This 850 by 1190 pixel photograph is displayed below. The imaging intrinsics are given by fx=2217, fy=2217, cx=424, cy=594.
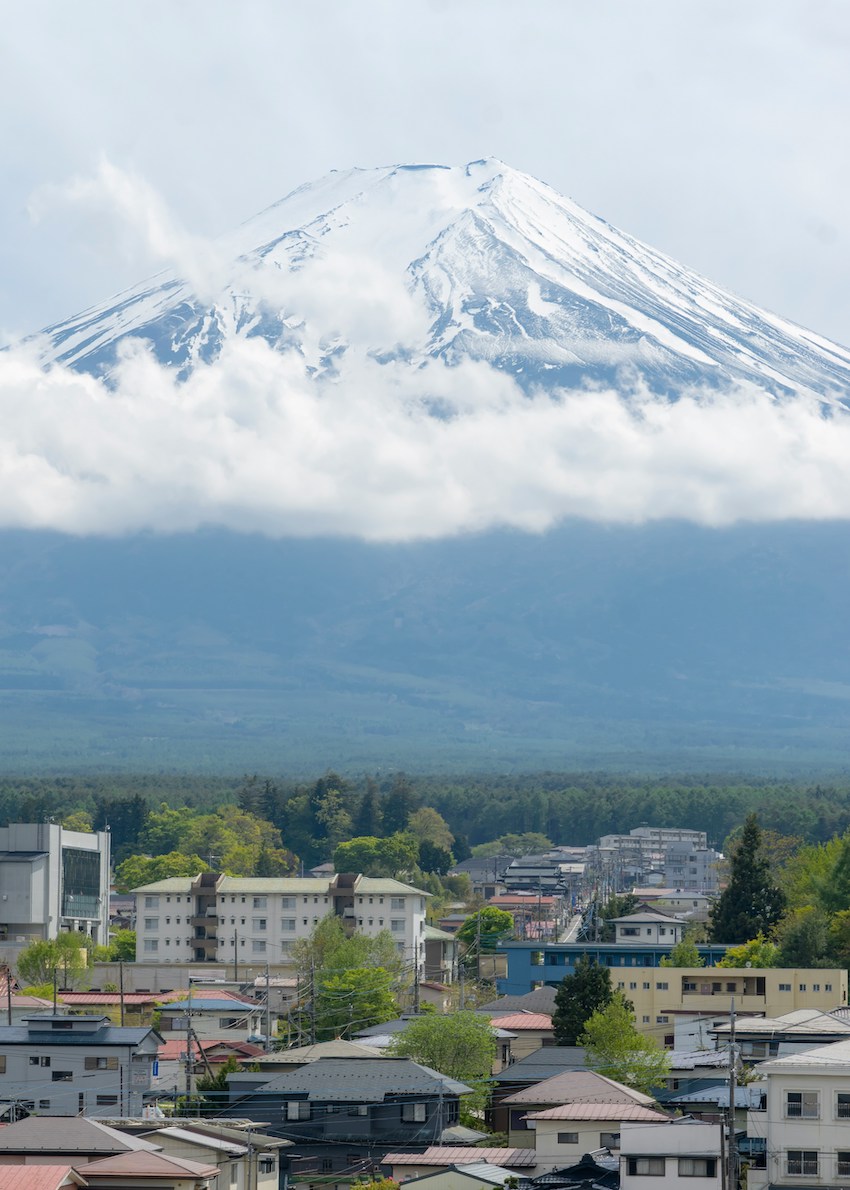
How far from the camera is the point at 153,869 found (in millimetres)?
119812

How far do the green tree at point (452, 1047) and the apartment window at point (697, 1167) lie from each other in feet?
48.4

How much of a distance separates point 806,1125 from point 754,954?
3245 cm

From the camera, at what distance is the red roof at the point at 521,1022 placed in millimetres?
61719

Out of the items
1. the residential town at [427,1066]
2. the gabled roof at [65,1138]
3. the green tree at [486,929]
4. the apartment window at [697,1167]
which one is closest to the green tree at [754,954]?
the residential town at [427,1066]

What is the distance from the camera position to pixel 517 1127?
49219mm

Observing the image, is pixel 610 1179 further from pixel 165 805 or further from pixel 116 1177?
pixel 165 805

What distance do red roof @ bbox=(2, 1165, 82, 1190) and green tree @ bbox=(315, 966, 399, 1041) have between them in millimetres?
28717

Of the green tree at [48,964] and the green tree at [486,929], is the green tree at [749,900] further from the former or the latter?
the green tree at [48,964]

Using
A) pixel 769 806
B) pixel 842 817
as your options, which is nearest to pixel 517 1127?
pixel 842 817

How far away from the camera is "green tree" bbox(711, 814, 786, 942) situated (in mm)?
78250

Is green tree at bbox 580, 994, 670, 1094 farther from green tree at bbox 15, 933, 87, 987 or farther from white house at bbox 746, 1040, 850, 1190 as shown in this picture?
green tree at bbox 15, 933, 87, 987

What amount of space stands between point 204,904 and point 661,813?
88202 mm

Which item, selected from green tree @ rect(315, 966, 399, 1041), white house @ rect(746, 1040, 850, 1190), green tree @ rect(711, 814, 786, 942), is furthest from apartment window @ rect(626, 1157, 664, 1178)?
green tree @ rect(711, 814, 786, 942)

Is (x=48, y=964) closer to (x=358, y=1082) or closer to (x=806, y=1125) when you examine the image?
(x=358, y=1082)
